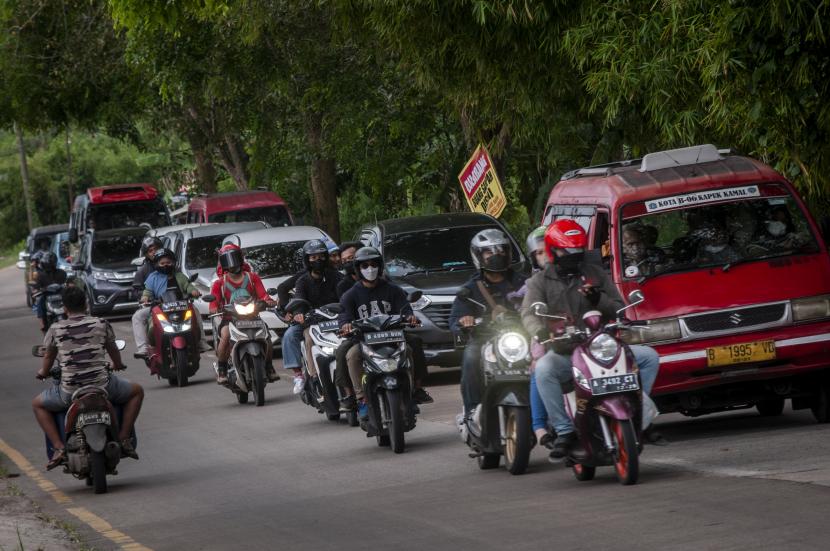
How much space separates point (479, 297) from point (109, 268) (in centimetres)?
2383

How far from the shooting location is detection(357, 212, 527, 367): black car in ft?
59.0

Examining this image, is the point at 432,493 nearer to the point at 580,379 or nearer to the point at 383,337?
the point at 580,379

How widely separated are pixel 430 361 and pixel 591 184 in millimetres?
5320

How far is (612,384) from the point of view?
31.9ft

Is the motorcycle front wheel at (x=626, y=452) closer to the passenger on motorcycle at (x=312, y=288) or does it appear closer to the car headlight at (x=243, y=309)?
the passenger on motorcycle at (x=312, y=288)

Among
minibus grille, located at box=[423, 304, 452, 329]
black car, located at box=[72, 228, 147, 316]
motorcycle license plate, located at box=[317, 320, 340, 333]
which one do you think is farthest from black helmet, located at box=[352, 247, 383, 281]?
black car, located at box=[72, 228, 147, 316]

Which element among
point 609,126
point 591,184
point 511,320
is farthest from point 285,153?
point 511,320

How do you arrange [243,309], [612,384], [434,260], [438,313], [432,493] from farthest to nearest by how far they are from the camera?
[434,260] < [438,313] < [243,309] < [432,493] < [612,384]

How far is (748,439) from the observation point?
1180cm

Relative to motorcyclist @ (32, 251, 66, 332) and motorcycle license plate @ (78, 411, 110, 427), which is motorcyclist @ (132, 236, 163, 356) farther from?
motorcycle license plate @ (78, 411, 110, 427)

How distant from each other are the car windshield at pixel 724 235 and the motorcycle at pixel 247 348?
19.6ft

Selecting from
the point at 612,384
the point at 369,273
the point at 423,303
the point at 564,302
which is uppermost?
the point at 369,273

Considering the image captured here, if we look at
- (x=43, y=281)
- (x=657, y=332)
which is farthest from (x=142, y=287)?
(x=657, y=332)

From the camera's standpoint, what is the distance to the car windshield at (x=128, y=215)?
1533 inches
